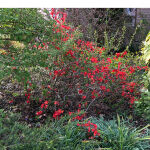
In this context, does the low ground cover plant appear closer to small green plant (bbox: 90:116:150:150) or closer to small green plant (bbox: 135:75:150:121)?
small green plant (bbox: 90:116:150:150)

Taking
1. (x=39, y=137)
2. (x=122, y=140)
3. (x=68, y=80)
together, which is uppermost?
(x=68, y=80)

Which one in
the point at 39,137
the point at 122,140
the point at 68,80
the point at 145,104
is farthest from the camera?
the point at 68,80

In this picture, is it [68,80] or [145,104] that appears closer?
[145,104]

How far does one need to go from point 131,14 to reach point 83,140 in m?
6.30

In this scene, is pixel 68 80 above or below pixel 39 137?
above

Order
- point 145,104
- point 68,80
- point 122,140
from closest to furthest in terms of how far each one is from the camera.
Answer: point 122,140 → point 145,104 → point 68,80

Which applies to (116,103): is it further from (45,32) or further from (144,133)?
(45,32)

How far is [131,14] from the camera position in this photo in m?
7.69

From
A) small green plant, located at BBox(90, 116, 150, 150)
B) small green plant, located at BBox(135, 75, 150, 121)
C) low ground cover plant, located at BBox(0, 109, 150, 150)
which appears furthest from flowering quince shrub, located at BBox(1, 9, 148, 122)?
small green plant, located at BBox(90, 116, 150, 150)

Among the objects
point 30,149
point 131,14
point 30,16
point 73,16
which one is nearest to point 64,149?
point 30,149

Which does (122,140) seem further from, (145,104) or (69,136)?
(145,104)

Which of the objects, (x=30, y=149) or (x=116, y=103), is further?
(x=116, y=103)

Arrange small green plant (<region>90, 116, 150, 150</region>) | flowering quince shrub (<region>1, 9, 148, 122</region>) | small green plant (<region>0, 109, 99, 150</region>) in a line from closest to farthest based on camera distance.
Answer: small green plant (<region>0, 109, 99, 150</region>) → small green plant (<region>90, 116, 150, 150</region>) → flowering quince shrub (<region>1, 9, 148, 122</region>)

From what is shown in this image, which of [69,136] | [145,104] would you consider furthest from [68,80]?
[145,104]
